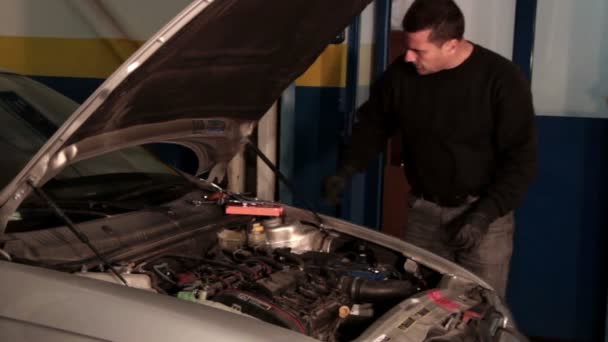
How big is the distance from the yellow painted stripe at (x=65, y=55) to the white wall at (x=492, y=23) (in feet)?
8.07

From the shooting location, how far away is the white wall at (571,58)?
427 cm

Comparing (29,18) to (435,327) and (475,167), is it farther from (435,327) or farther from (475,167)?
(435,327)

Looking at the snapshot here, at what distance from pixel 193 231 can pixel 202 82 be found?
56 centimetres

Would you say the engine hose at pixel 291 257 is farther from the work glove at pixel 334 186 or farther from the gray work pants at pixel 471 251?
the gray work pants at pixel 471 251

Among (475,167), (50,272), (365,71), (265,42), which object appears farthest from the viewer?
(365,71)

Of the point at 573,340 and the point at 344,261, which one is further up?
the point at 344,261

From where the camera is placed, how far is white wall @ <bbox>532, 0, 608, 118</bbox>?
14.0 ft

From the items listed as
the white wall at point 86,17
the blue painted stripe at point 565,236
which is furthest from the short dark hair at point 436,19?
the white wall at point 86,17

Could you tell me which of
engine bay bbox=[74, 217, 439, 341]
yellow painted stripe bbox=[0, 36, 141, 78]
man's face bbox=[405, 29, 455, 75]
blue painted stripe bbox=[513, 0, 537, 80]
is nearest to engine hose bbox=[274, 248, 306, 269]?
engine bay bbox=[74, 217, 439, 341]

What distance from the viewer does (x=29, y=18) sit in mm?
5777

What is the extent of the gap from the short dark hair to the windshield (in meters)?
1.25

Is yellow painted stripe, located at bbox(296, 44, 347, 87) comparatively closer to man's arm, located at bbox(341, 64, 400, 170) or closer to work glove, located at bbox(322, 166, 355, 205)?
man's arm, located at bbox(341, 64, 400, 170)

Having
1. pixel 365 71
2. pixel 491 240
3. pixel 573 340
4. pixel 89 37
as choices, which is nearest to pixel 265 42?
pixel 491 240

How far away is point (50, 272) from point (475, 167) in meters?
1.99
